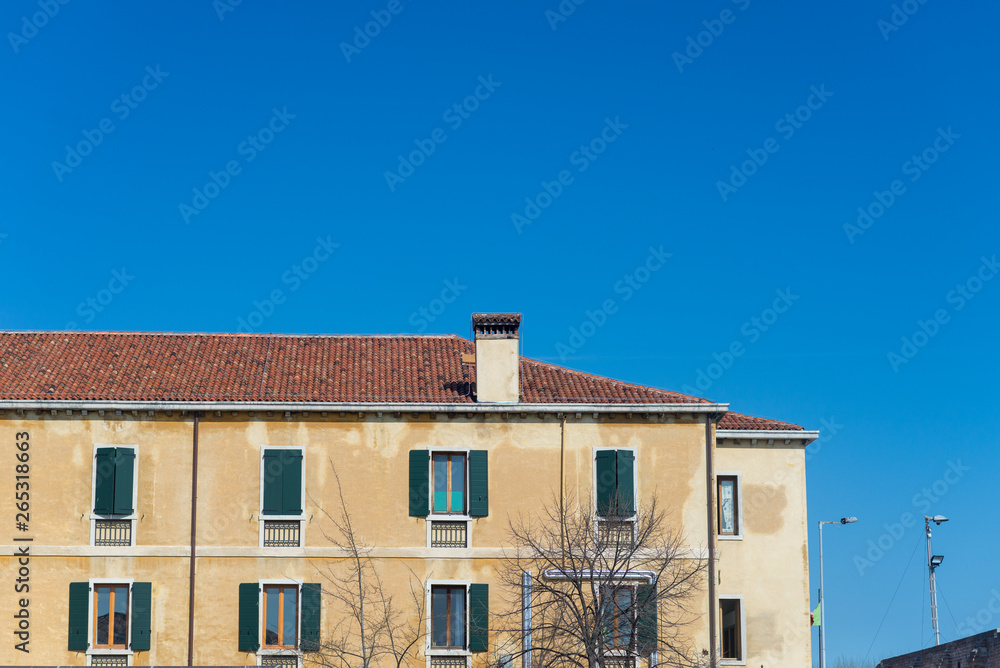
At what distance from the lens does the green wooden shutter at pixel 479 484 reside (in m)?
32.2

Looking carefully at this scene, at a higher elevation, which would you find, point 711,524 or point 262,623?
point 711,524

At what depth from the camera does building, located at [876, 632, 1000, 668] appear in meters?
27.5

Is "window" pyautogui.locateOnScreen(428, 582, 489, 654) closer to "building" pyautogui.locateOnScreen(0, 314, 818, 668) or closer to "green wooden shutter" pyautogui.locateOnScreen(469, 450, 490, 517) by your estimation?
"building" pyautogui.locateOnScreen(0, 314, 818, 668)

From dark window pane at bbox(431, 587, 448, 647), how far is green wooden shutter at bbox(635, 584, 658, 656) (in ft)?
15.2

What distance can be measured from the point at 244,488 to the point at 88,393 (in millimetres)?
4585

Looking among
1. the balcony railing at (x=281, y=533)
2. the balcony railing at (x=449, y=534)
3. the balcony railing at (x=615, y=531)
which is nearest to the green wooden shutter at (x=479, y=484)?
the balcony railing at (x=449, y=534)

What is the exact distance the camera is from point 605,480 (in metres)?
32.5

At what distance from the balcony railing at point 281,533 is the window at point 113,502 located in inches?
128

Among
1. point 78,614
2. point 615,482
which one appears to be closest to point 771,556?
point 615,482

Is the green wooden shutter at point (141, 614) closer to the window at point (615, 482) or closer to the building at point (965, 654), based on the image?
the window at point (615, 482)

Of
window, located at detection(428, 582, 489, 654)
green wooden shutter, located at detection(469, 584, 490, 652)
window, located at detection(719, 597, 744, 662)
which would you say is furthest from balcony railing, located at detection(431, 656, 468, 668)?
window, located at detection(719, 597, 744, 662)

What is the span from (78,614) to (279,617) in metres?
4.71

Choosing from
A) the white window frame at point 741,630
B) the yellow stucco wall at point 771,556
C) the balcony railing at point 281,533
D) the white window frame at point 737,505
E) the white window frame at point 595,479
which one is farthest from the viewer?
the white window frame at point 737,505

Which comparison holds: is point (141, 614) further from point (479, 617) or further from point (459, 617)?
point (479, 617)
